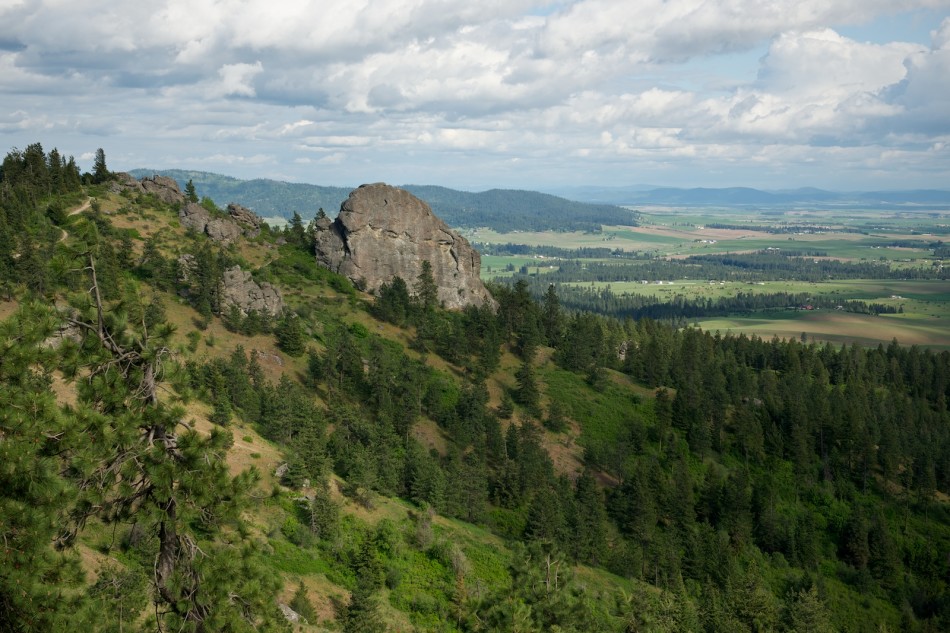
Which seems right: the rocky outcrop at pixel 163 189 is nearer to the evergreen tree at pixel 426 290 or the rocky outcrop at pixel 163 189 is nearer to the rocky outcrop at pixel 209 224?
the rocky outcrop at pixel 209 224

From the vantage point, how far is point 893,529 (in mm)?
87812

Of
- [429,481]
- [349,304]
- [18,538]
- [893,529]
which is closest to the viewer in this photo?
[18,538]

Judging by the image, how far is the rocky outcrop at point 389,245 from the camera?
12331 cm

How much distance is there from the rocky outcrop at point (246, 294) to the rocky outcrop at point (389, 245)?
86.8ft

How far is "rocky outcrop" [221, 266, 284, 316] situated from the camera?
9256cm

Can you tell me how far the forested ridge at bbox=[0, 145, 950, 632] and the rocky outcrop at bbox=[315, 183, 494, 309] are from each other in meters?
7.34

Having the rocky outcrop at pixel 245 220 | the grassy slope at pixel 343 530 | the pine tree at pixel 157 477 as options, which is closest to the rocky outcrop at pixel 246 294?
the grassy slope at pixel 343 530

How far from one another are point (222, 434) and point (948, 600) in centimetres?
8900

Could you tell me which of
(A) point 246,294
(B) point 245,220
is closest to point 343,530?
(A) point 246,294

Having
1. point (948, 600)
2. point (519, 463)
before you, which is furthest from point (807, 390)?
point (519, 463)

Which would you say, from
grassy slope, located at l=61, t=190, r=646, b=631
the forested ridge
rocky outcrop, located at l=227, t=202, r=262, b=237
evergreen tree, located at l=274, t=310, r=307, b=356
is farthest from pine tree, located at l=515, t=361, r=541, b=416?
rocky outcrop, located at l=227, t=202, r=262, b=237

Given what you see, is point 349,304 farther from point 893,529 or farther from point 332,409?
point 893,529

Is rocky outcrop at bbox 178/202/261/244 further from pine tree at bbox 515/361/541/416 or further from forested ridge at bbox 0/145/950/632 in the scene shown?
pine tree at bbox 515/361/541/416

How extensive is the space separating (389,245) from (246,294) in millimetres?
37103
